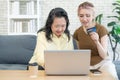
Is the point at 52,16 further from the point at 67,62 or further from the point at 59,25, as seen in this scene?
the point at 67,62

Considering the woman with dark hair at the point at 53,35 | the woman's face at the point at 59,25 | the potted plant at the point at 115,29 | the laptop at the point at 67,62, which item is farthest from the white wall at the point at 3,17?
the laptop at the point at 67,62

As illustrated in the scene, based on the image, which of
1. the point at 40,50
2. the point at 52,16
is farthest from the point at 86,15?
the point at 40,50

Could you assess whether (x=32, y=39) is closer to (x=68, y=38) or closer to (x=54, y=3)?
(x=54, y=3)

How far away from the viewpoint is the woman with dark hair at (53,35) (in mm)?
2281

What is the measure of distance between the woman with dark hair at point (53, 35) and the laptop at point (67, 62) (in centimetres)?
35

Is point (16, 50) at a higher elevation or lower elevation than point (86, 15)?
lower

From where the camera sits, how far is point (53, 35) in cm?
237

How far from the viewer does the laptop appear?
1.81m

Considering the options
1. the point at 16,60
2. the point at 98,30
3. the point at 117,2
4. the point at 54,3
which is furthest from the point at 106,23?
the point at 98,30

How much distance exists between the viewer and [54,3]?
4.79 meters

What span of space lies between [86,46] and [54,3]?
2.36m

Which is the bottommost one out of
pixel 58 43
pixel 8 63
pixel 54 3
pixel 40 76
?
pixel 8 63

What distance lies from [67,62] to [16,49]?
2195 millimetres

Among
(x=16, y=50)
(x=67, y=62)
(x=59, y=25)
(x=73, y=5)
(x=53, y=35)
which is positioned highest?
(x=73, y=5)
